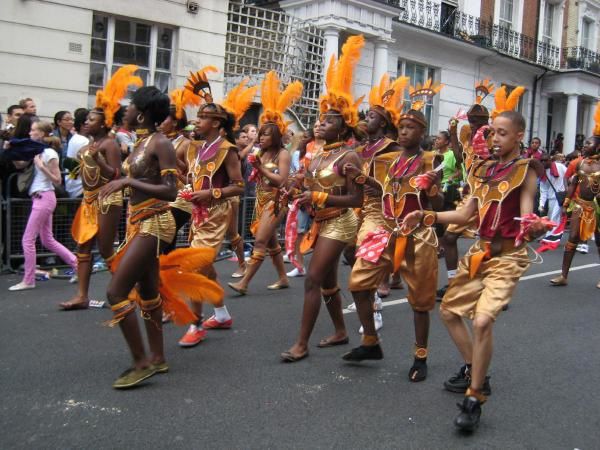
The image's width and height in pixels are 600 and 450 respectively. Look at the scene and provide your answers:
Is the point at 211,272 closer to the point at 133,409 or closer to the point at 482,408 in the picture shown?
the point at 133,409

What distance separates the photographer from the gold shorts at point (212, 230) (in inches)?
233

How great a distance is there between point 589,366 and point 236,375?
288 centimetres

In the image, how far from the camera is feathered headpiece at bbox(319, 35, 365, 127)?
540cm

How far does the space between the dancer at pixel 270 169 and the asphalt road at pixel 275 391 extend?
3.59 ft

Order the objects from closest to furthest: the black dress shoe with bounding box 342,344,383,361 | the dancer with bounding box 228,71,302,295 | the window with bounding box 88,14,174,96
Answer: the black dress shoe with bounding box 342,344,383,361 < the dancer with bounding box 228,71,302,295 < the window with bounding box 88,14,174,96

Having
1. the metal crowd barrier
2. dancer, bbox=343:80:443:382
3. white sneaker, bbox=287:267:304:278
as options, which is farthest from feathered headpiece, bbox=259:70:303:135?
the metal crowd barrier

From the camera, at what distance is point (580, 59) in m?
27.0

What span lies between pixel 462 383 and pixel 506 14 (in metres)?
22.8

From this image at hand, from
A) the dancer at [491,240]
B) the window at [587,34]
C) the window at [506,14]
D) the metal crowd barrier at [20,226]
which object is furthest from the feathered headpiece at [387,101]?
the window at [587,34]

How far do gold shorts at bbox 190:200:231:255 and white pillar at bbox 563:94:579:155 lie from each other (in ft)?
74.7

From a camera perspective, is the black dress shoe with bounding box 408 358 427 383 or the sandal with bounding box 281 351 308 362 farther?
the sandal with bounding box 281 351 308 362

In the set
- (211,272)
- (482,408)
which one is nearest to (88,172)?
(211,272)

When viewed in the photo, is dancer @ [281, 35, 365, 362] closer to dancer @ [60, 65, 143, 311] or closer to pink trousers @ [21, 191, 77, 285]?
dancer @ [60, 65, 143, 311]

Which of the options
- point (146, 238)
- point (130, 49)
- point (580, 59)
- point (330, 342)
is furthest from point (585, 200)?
point (580, 59)
